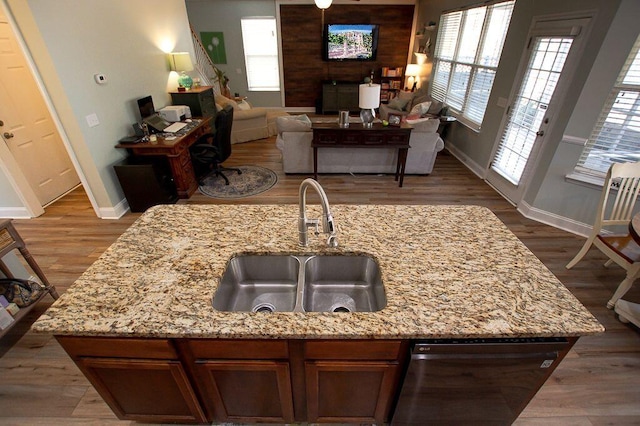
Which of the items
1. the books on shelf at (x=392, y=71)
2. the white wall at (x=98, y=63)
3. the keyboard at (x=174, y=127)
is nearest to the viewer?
the white wall at (x=98, y=63)

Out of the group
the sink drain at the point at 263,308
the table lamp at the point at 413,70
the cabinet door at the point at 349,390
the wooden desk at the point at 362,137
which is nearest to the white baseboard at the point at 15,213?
the wooden desk at the point at 362,137

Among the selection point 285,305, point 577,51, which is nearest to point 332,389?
point 285,305

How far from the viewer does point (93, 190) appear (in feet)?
10.5

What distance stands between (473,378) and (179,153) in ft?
11.8

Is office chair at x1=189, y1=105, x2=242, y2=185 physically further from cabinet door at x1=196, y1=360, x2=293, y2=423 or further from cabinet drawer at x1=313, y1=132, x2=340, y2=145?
cabinet door at x1=196, y1=360, x2=293, y2=423

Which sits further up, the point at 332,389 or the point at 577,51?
the point at 577,51

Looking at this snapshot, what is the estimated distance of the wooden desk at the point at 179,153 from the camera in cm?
333

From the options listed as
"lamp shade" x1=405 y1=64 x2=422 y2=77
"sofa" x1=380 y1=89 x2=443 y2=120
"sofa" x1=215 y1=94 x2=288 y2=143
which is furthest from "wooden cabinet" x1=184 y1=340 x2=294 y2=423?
"lamp shade" x1=405 y1=64 x2=422 y2=77

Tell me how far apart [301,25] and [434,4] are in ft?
10.5

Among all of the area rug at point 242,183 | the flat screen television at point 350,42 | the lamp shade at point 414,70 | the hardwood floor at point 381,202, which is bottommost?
the hardwood floor at point 381,202

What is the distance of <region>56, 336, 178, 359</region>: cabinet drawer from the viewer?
104cm

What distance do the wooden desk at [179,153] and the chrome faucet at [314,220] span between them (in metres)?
2.71

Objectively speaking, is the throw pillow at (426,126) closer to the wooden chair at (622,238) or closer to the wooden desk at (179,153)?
the wooden chair at (622,238)

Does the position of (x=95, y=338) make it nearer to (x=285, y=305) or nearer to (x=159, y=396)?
(x=159, y=396)
